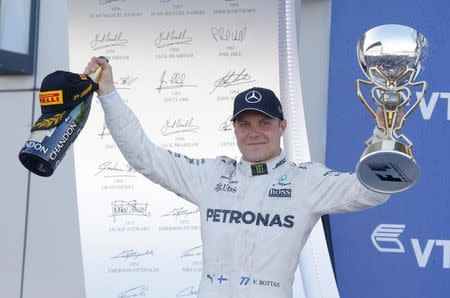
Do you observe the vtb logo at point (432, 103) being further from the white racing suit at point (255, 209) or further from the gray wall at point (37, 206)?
the gray wall at point (37, 206)

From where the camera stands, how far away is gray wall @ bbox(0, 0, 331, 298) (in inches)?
178

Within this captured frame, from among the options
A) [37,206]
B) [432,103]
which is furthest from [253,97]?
[37,206]

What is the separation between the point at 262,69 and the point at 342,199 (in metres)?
1.07

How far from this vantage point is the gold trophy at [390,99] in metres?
2.22

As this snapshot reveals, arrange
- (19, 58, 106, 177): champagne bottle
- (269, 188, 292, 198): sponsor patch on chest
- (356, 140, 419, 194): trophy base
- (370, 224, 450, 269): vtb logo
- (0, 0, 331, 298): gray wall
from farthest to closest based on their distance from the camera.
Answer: (0, 0, 331, 298): gray wall
(370, 224, 450, 269): vtb logo
(269, 188, 292, 198): sponsor patch on chest
(19, 58, 106, 177): champagne bottle
(356, 140, 419, 194): trophy base

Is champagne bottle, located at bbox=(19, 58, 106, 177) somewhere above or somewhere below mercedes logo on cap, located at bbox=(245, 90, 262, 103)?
below

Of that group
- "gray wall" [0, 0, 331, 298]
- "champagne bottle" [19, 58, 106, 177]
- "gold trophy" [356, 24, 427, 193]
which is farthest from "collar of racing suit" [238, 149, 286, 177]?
"gray wall" [0, 0, 331, 298]

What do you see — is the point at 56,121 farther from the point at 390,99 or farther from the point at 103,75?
the point at 390,99

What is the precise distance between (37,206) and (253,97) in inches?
88.7

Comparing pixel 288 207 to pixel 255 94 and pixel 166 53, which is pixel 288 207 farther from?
pixel 166 53

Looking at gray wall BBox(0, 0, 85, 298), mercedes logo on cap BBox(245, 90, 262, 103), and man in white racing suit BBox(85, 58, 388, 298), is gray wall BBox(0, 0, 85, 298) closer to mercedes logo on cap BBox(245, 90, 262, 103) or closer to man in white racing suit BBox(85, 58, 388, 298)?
man in white racing suit BBox(85, 58, 388, 298)

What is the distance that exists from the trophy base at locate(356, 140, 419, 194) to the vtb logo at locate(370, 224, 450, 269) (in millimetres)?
1736

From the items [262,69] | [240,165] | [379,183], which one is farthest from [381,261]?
[379,183]

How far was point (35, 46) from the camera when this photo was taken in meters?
4.65
